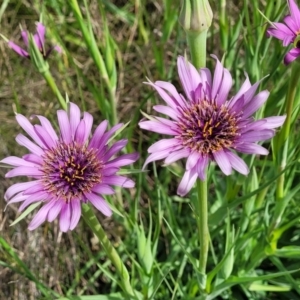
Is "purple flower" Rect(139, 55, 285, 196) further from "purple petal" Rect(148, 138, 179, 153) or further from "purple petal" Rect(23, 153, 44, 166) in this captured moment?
"purple petal" Rect(23, 153, 44, 166)

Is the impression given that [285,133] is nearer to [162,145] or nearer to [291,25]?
[291,25]

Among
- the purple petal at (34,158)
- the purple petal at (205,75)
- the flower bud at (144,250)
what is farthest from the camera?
the flower bud at (144,250)

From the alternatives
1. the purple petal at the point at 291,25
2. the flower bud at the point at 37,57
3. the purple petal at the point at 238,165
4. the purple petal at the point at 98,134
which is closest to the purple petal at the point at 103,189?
the purple petal at the point at 98,134

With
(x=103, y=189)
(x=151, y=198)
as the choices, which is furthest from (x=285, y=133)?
(x=151, y=198)

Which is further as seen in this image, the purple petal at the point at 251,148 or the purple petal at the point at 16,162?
the purple petal at the point at 16,162

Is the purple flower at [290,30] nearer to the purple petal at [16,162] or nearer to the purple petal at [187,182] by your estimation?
the purple petal at [187,182]

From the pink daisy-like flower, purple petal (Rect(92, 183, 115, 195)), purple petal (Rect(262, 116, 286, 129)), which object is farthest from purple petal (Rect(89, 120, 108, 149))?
purple petal (Rect(262, 116, 286, 129))
